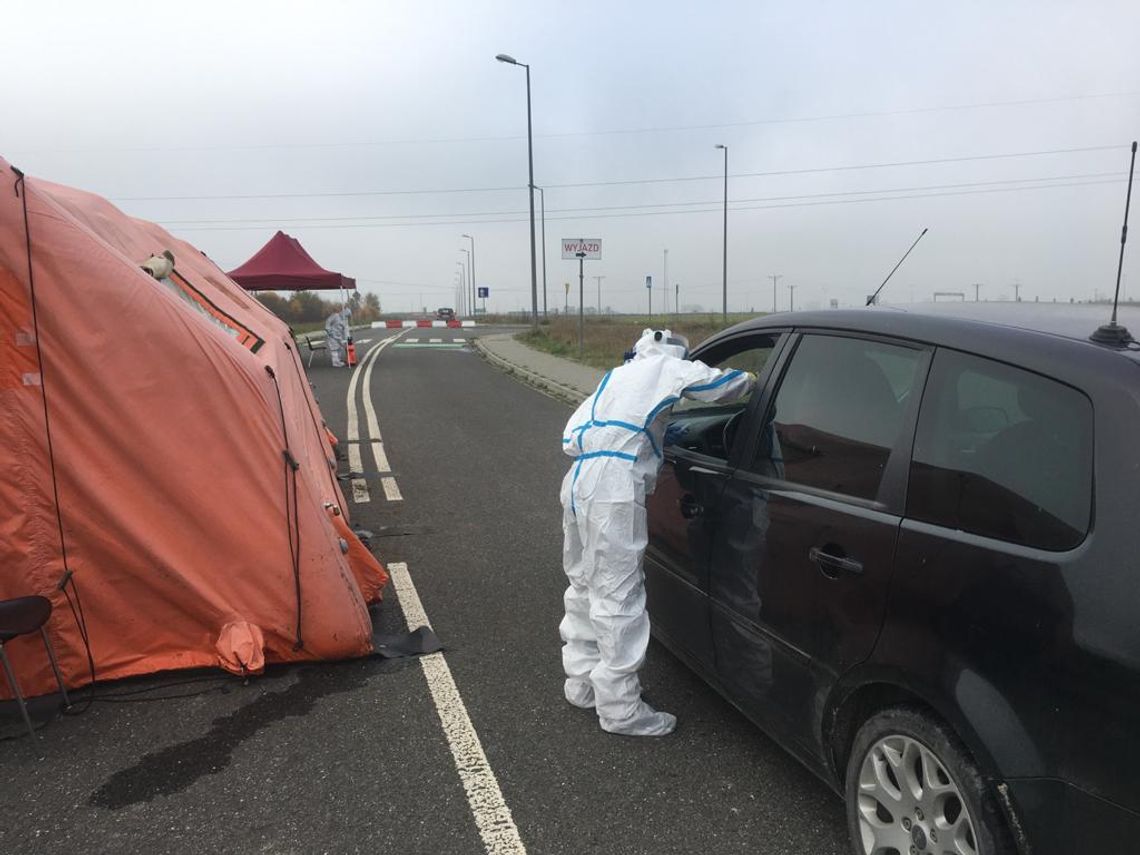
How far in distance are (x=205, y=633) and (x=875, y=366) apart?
126 inches

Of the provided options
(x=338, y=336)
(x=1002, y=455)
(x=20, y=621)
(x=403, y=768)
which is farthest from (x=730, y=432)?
(x=338, y=336)

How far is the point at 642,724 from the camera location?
319 cm

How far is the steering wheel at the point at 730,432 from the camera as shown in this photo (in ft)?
10.6

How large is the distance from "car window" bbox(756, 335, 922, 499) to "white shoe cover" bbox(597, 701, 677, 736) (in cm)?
113

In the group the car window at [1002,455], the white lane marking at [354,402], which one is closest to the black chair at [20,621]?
the car window at [1002,455]

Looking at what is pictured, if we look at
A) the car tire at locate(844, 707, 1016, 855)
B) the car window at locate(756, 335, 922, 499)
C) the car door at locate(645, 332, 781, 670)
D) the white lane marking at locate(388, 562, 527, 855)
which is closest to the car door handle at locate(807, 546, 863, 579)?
the car window at locate(756, 335, 922, 499)

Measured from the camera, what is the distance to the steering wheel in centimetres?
324

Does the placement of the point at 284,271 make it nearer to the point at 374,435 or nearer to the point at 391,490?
the point at 374,435

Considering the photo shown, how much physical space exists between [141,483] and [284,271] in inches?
731

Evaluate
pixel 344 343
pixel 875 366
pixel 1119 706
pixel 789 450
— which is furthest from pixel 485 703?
pixel 344 343

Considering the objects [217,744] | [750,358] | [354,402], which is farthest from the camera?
[354,402]

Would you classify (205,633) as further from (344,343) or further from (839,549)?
(344,343)

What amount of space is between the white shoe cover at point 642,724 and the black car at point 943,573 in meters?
0.31

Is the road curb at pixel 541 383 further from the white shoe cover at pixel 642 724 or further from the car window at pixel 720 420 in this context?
the white shoe cover at pixel 642 724
